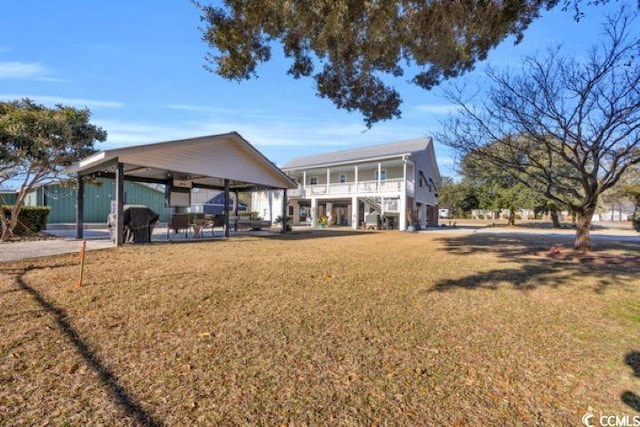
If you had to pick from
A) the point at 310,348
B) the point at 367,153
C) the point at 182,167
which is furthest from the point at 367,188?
the point at 310,348

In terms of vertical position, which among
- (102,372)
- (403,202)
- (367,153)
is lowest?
(102,372)

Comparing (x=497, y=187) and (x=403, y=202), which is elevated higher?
(x=497, y=187)

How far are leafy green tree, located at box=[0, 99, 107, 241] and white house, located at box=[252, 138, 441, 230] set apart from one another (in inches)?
542

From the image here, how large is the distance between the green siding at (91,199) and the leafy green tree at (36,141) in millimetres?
8331

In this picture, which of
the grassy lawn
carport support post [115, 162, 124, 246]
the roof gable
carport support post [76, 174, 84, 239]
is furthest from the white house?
the grassy lawn

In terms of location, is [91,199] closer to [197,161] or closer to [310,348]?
[197,161]

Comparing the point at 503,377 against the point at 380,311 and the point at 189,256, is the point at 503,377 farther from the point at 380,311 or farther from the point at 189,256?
the point at 189,256

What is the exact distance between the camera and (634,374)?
9.41ft

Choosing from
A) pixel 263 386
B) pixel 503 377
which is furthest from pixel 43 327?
pixel 503 377

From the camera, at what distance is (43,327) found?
3561mm

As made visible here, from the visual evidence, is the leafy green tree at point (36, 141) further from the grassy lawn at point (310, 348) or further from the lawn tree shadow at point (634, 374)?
the lawn tree shadow at point (634, 374)

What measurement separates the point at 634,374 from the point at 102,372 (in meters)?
4.65

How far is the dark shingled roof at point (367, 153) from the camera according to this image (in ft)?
80.8

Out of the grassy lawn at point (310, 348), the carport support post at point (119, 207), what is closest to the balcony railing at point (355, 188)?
the carport support post at point (119, 207)
